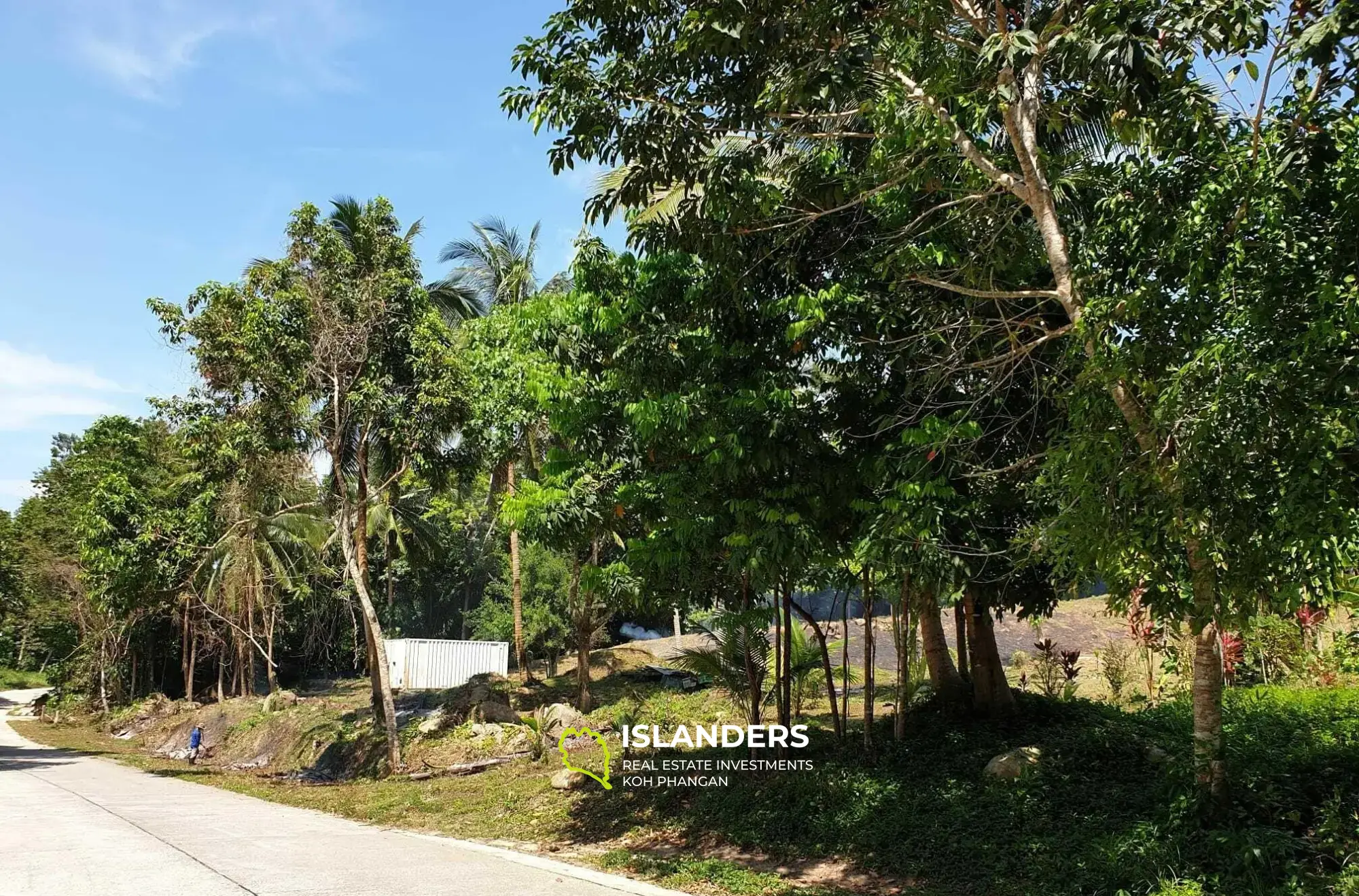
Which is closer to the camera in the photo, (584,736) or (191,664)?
(584,736)

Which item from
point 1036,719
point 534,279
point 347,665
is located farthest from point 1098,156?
point 347,665

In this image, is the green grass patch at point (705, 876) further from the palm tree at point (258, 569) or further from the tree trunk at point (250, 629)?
the tree trunk at point (250, 629)

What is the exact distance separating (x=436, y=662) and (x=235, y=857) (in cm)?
1701

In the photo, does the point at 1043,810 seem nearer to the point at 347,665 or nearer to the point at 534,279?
the point at 534,279

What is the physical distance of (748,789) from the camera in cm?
1012

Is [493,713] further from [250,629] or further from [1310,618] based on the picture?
[1310,618]

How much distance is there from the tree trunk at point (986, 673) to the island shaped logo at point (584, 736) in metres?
4.86

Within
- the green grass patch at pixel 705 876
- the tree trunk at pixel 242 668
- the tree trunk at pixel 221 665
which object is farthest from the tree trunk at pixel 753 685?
the tree trunk at pixel 221 665

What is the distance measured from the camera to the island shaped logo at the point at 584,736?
1194 centimetres

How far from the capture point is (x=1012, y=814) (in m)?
7.79

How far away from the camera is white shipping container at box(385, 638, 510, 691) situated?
2475 cm

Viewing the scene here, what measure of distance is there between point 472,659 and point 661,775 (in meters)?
15.8

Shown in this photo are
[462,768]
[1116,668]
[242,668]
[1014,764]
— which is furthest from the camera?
[242,668]

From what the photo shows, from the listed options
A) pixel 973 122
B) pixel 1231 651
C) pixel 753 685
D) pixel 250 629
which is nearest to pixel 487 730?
pixel 753 685
